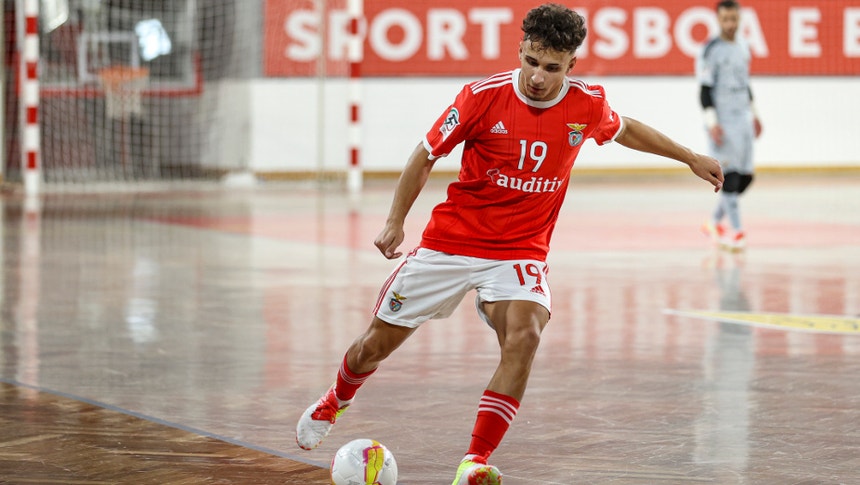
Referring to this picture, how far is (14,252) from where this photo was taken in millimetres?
11055

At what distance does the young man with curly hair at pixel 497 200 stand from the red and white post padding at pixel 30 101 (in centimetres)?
1303

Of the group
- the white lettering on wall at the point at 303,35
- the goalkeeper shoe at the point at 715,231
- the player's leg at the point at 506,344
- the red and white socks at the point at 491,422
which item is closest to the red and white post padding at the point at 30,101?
the white lettering on wall at the point at 303,35

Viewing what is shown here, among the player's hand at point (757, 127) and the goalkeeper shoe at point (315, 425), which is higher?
the player's hand at point (757, 127)

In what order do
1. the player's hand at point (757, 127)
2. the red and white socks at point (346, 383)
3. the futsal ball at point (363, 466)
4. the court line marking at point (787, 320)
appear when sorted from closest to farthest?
the futsal ball at point (363, 466)
the red and white socks at point (346, 383)
the court line marking at point (787, 320)
the player's hand at point (757, 127)

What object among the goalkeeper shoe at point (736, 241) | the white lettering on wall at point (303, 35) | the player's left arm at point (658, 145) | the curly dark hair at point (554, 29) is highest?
the white lettering on wall at point (303, 35)

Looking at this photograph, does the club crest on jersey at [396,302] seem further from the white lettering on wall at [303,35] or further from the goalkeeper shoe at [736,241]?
the white lettering on wall at [303,35]

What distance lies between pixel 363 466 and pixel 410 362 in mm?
2380

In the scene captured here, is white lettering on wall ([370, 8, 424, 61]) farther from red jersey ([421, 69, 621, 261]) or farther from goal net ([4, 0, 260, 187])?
red jersey ([421, 69, 621, 261])

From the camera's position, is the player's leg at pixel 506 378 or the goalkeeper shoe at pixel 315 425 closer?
the player's leg at pixel 506 378

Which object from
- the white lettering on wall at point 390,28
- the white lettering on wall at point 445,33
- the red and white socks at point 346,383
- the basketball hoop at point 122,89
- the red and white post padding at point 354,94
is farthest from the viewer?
the white lettering on wall at point 445,33

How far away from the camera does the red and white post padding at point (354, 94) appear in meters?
18.1

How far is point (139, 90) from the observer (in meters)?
19.2

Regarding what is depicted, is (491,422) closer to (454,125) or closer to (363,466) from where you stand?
(363,466)

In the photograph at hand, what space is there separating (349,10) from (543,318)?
46.9ft
